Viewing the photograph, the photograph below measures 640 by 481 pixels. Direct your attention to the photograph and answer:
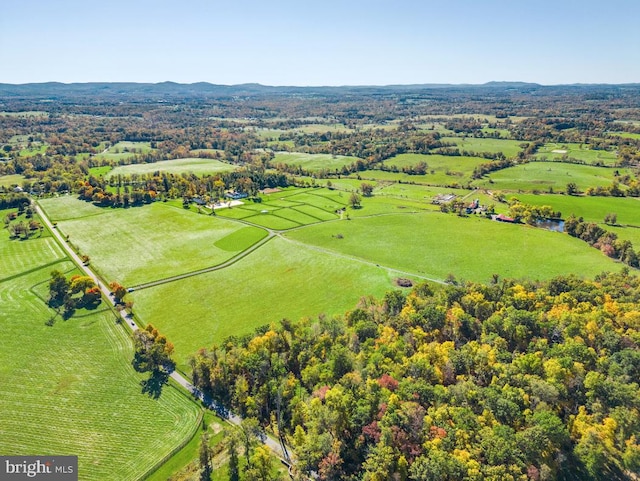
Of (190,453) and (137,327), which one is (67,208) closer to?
(137,327)

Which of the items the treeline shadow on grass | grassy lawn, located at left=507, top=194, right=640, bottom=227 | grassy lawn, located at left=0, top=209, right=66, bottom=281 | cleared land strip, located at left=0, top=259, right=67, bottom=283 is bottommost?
the treeline shadow on grass

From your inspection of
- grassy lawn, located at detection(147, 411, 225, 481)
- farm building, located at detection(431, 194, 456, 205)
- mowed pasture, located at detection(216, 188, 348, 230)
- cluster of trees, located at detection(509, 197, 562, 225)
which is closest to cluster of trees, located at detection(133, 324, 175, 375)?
grassy lawn, located at detection(147, 411, 225, 481)

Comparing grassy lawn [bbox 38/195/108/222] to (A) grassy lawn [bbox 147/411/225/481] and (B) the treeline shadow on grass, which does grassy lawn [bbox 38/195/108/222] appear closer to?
(B) the treeline shadow on grass

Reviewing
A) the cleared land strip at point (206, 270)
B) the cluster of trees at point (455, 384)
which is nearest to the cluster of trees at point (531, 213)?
the cluster of trees at point (455, 384)

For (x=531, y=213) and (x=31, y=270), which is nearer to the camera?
Result: (x=31, y=270)

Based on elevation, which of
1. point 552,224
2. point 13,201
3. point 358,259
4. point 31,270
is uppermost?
point 13,201

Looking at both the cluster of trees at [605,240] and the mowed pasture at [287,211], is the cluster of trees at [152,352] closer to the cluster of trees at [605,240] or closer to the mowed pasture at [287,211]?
the mowed pasture at [287,211]

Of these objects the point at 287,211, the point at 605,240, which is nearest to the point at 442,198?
the point at 605,240
